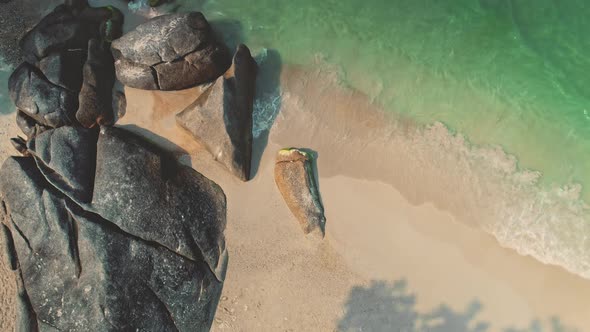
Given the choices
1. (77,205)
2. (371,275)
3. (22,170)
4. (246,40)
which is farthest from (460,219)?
(22,170)

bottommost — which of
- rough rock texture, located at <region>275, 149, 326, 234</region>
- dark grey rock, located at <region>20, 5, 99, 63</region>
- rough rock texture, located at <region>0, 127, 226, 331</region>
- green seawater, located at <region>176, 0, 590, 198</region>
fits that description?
rough rock texture, located at <region>0, 127, 226, 331</region>

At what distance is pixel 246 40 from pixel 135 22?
8.94 feet

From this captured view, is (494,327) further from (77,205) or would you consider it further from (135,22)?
(135,22)

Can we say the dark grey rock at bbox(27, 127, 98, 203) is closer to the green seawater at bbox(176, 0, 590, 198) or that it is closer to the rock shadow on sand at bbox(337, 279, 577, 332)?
the green seawater at bbox(176, 0, 590, 198)

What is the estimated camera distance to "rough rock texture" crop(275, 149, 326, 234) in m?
9.96

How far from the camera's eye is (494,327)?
9.65 metres

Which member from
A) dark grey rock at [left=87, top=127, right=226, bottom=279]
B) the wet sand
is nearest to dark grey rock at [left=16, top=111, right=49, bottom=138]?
dark grey rock at [left=87, top=127, right=226, bottom=279]

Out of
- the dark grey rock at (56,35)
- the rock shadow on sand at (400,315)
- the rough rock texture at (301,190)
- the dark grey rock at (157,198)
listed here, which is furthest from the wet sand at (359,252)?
the dark grey rock at (56,35)

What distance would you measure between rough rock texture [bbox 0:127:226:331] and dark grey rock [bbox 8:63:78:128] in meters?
0.40

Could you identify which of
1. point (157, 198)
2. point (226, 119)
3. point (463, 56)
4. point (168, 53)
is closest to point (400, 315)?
point (226, 119)

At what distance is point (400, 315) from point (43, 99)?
9.14m

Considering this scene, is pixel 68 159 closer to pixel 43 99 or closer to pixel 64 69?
pixel 43 99

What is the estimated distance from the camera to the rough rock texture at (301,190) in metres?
9.96

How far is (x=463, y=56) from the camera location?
1059 centimetres
